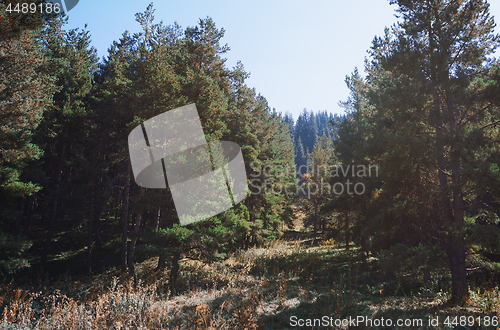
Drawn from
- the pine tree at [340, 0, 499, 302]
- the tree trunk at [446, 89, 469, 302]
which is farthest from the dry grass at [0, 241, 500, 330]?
the pine tree at [340, 0, 499, 302]

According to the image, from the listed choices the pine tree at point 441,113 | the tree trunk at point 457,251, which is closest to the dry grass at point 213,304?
the tree trunk at point 457,251

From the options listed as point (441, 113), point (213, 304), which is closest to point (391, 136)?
point (441, 113)

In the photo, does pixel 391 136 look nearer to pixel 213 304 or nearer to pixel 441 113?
pixel 441 113

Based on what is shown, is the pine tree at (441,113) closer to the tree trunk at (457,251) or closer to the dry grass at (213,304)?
the tree trunk at (457,251)

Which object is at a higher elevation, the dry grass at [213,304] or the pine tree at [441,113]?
the pine tree at [441,113]

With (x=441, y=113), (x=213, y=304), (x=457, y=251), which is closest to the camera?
(x=213, y=304)

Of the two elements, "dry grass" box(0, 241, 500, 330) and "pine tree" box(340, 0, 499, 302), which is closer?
"dry grass" box(0, 241, 500, 330)

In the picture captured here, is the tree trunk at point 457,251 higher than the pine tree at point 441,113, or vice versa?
the pine tree at point 441,113

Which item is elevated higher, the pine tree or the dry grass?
the pine tree

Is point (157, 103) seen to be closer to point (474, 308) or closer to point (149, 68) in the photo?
point (149, 68)

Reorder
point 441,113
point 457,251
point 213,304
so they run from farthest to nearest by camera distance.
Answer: point 441,113
point 457,251
point 213,304

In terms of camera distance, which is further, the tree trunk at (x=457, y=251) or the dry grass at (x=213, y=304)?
the tree trunk at (x=457, y=251)

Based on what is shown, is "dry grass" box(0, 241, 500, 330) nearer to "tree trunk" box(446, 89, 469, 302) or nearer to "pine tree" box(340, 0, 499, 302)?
"tree trunk" box(446, 89, 469, 302)

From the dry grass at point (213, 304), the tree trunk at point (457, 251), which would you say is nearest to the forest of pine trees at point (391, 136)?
the tree trunk at point (457, 251)
